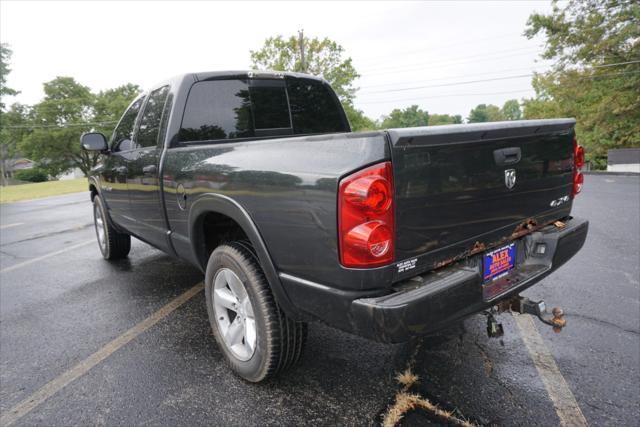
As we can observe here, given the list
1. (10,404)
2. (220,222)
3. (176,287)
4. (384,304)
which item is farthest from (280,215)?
(176,287)

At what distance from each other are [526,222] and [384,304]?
4.06ft

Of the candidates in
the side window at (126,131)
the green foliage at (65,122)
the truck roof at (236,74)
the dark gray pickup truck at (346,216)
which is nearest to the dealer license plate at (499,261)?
the dark gray pickup truck at (346,216)

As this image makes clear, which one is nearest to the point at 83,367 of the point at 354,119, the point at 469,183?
the point at 469,183

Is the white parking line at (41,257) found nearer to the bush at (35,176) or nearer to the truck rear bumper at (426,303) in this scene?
the truck rear bumper at (426,303)

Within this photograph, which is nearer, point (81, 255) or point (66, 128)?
point (81, 255)

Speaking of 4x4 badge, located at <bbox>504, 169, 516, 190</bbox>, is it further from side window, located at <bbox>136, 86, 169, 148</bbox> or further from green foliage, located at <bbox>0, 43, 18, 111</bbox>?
green foliage, located at <bbox>0, 43, 18, 111</bbox>

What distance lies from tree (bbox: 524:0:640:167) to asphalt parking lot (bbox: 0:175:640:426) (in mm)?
25472

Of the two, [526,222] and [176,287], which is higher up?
[526,222]

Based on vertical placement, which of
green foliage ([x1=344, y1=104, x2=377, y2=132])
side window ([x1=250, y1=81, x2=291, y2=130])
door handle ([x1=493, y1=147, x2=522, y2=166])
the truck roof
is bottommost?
door handle ([x1=493, y1=147, x2=522, y2=166])

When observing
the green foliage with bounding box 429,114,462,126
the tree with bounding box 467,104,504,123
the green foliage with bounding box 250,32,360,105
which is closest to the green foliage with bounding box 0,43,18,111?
the green foliage with bounding box 250,32,360,105

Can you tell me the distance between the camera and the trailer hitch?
7.54 feet

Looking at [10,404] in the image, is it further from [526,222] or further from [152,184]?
[526,222]

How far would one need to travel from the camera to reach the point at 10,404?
2.34m

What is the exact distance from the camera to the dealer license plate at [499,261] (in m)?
2.16
